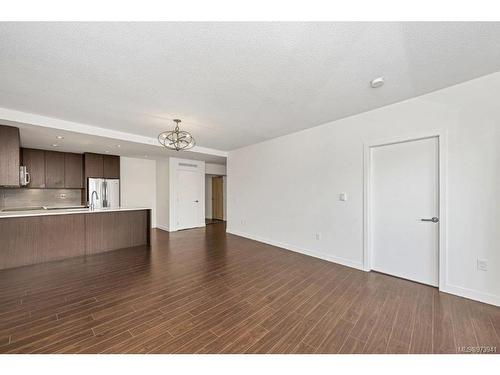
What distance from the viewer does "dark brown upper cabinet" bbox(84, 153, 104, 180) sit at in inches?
230

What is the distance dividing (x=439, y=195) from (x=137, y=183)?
765cm

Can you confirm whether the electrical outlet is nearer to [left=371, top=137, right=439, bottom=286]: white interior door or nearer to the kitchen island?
[left=371, top=137, right=439, bottom=286]: white interior door

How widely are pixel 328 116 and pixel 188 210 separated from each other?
5304mm

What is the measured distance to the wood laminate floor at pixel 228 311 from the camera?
166 cm

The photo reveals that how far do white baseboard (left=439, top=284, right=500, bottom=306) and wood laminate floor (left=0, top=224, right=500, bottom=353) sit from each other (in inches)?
3.2

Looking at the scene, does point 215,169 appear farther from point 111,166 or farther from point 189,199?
point 111,166

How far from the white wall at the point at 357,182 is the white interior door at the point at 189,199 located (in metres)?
1.56

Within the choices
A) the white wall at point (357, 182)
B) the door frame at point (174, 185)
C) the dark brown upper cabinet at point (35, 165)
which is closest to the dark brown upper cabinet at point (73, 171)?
the dark brown upper cabinet at point (35, 165)

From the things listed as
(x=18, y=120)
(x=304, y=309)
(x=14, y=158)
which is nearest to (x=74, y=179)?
(x=14, y=158)

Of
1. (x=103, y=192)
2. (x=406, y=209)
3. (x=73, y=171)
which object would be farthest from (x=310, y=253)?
(x=73, y=171)

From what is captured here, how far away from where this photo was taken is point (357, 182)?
3424 mm

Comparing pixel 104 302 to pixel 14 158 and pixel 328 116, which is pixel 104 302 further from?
pixel 328 116

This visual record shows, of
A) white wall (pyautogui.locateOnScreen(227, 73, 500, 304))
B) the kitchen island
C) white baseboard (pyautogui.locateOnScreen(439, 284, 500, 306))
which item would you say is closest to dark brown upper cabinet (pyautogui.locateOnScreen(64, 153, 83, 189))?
the kitchen island

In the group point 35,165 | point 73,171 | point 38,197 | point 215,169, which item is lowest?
point 38,197
